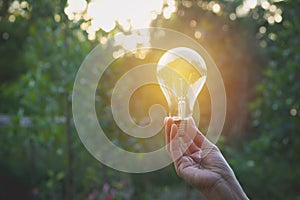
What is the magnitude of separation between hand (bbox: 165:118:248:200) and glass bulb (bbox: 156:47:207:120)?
6.2 inches

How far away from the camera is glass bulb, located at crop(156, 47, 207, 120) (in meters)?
1.76

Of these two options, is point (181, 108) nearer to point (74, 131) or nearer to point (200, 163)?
point (200, 163)

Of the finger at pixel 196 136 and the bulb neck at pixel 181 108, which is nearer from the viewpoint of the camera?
the finger at pixel 196 136

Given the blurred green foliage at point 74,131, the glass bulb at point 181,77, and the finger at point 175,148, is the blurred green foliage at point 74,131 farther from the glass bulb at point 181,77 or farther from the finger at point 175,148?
the finger at point 175,148

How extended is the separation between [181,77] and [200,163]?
1.29 feet

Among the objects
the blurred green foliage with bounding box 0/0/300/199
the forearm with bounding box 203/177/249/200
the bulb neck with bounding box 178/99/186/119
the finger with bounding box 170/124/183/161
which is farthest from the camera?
the blurred green foliage with bounding box 0/0/300/199

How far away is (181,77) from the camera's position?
5.83 ft

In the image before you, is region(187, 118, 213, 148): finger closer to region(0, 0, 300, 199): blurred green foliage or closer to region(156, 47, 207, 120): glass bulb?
region(156, 47, 207, 120): glass bulb

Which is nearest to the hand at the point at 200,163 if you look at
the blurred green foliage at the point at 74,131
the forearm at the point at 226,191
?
the forearm at the point at 226,191

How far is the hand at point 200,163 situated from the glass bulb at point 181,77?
0.51ft

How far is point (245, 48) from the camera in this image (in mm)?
8133

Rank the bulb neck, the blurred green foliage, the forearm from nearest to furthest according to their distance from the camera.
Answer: the forearm
the bulb neck
the blurred green foliage

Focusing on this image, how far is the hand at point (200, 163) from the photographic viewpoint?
55.8 inches

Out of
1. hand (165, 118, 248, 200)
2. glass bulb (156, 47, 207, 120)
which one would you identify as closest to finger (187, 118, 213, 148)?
hand (165, 118, 248, 200)
